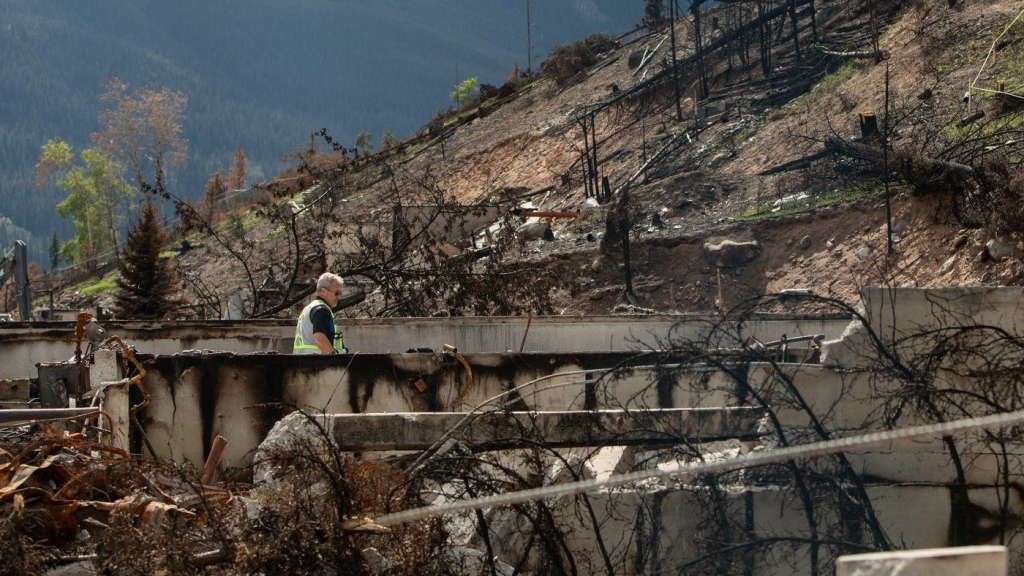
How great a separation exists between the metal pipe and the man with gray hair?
2.49 meters

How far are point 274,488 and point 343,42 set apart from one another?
175 meters

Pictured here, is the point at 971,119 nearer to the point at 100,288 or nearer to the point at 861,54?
the point at 861,54

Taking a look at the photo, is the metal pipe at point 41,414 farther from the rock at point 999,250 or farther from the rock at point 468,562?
the rock at point 999,250

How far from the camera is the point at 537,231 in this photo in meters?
23.8

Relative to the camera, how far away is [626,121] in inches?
1303

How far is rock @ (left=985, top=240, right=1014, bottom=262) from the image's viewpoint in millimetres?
15695

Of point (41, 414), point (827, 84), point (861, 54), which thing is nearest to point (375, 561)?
point (41, 414)

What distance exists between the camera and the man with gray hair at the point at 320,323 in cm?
1023

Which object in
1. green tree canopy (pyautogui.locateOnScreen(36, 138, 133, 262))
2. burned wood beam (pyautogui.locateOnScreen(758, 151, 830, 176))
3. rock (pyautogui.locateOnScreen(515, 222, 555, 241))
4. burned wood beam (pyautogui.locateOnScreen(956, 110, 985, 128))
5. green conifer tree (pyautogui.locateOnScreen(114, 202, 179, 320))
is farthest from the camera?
green tree canopy (pyautogui.locateOnScreen(36, 138, 133, 262))

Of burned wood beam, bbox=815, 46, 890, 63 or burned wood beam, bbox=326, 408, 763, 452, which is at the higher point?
burned wood beam, bbox=815, 46, 890, 63

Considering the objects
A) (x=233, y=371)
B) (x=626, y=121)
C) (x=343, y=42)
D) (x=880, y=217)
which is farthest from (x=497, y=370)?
(x=343, y=42)

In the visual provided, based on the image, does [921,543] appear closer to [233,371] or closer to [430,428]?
[430,428]

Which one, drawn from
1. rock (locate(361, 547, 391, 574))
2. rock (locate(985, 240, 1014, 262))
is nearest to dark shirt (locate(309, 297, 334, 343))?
rock (locate(361, 547, 391, 574))

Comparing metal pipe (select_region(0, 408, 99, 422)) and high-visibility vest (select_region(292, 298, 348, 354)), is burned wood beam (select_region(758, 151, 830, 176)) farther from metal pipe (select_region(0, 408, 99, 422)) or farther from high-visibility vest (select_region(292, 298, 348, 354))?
metal pipe (select_region(0, 408, 99, 422))
